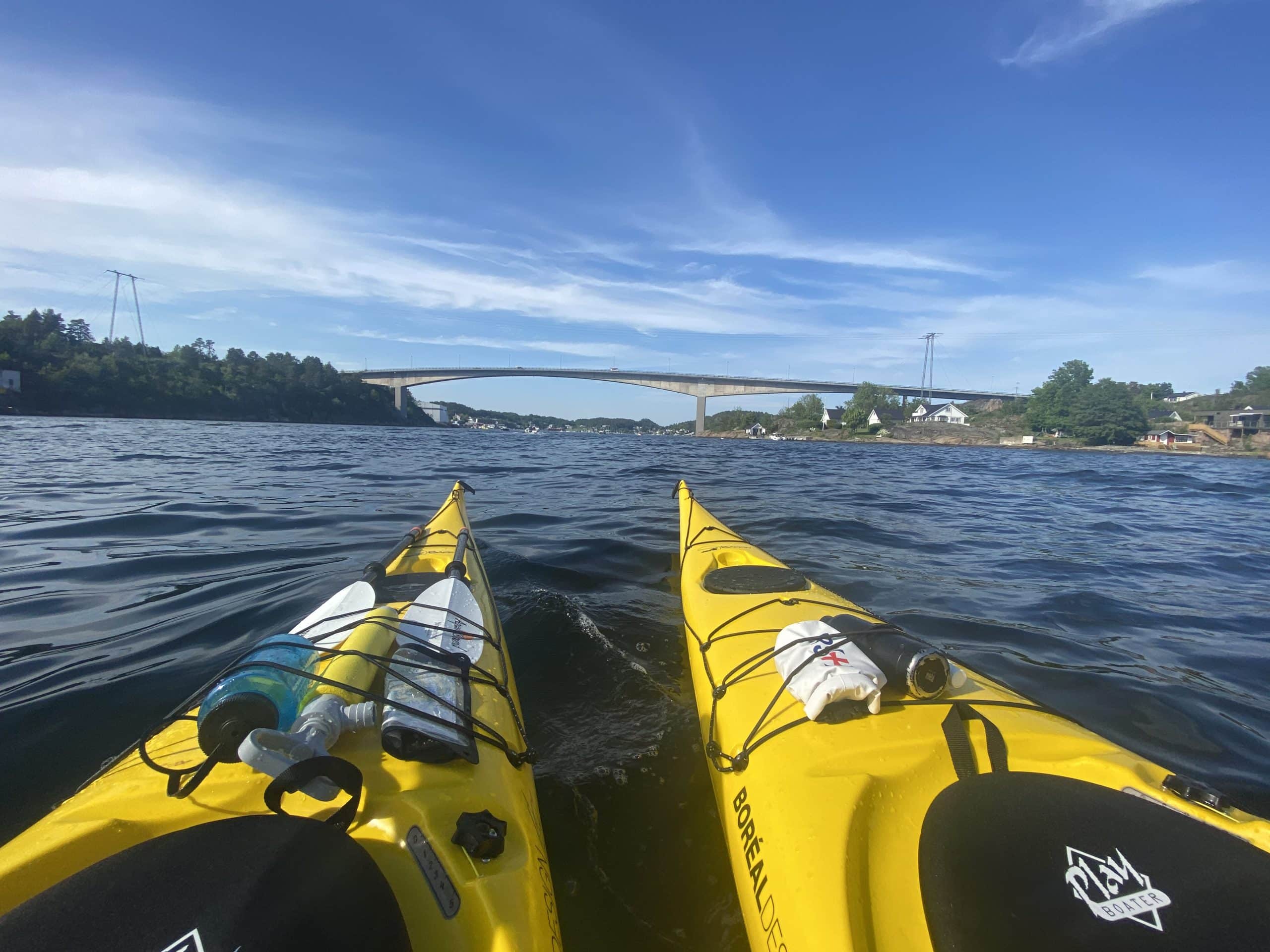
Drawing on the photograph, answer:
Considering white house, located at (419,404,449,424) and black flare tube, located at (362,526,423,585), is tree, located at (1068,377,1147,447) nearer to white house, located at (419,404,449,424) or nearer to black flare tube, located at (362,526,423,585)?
black flare tube, located at (362,526,423,585)

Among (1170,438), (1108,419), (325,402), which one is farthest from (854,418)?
(325,402)

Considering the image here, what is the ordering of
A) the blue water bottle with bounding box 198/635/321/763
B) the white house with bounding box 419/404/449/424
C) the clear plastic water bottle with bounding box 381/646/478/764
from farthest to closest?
1. the white house with bounding box 419/404/449/424
2. the clear plastic water bottle with bounding box 381/646/478/764
3. the blue water bottle with bounding box 198/635/321/763

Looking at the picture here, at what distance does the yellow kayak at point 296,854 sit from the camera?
101 cm

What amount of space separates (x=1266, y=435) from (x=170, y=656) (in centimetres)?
6816

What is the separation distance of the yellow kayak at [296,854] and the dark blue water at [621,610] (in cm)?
76

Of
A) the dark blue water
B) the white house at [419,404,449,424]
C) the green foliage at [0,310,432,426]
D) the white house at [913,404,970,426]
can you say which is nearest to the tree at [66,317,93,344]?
the green foliage at [0,310,432,426]

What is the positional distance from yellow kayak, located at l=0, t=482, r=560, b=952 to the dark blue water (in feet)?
2.49

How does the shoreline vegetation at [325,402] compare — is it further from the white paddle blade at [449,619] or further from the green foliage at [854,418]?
the white paddle blade at [449,619]

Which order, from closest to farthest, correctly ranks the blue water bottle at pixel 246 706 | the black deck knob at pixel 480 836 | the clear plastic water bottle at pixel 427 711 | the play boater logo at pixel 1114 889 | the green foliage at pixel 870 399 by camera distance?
the play boater logo at pixel 1114 889
the black deck knob at pixel 480 836
the blue water bottle at pixel 246 706
the clear plastic water bottle at pixel 427 711
the green foliage at pixel 870 399

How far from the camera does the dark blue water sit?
2.39 meters

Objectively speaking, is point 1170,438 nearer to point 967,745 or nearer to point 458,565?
point 967,745

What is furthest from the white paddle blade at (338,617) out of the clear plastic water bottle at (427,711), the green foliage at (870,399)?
the green foliage at (870,399)

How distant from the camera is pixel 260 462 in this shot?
14.1 meters

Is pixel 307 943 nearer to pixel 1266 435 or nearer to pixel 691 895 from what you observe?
pixel 691 895
